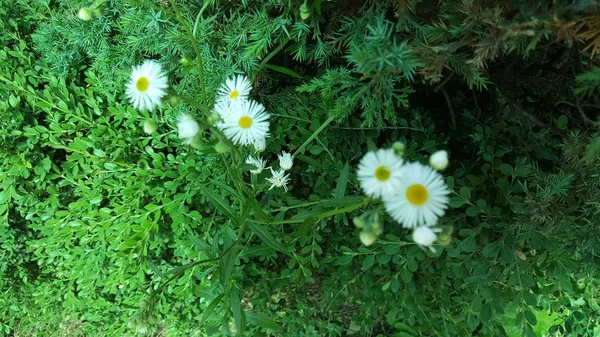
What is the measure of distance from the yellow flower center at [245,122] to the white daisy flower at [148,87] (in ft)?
0.54

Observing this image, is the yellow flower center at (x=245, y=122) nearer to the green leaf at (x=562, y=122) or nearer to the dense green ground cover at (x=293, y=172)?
the dense green ground cover at (x=293, y=172)

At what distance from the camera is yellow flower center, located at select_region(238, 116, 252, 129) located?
0.94 meters

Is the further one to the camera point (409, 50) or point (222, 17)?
point (222, 17)

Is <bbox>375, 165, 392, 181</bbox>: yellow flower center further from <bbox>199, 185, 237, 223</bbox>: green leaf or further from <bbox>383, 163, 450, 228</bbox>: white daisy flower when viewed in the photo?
<bbox>199, 185, 237, 223</bbox>: green leaf

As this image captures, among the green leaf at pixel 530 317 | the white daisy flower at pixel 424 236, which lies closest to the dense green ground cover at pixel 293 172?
the green leaf at pixel 530 317

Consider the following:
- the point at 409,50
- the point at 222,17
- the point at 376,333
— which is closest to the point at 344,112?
the point at 409,50

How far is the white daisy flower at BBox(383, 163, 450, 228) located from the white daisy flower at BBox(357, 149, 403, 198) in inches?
0.5

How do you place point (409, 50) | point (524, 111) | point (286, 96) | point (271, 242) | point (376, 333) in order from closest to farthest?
point (409, 50)
point (271, 242)
point (524, 111)
point (286, 96)
point (376, 333)

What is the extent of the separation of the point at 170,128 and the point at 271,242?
587 mm

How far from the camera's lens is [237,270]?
4.30 ft

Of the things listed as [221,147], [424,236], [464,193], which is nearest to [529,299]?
[464,193]

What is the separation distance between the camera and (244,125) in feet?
3.09

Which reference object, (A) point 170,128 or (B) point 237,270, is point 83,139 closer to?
(A) point 170,128

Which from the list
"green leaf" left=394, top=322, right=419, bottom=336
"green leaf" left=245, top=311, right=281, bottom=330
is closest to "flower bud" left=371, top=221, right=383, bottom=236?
"green leaf" left=245, top=311, right=281, bottom=330
